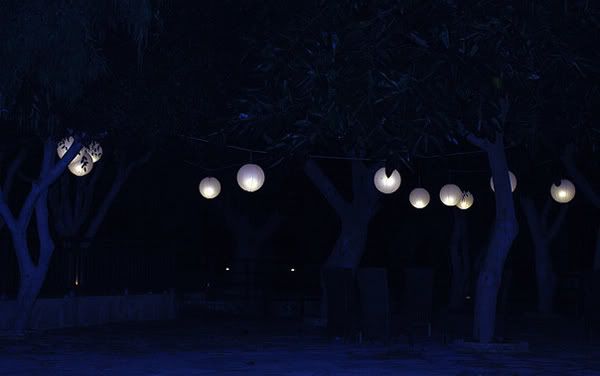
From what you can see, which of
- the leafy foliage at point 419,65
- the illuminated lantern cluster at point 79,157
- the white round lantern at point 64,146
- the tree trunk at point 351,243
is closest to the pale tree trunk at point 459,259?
the tree trunk at point 351,243

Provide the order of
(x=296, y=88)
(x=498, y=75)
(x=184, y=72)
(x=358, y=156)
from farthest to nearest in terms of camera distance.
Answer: (x=358, y=156)
(x=184, y=72)
(x=296, y=88)
(x=498, y=75)

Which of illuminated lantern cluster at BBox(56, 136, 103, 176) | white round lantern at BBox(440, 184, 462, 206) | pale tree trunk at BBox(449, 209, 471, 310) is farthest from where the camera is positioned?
pale tree trunk at BBox(449, 209, 471, 310)

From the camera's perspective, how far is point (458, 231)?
23531mm

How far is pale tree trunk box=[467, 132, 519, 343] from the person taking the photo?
1373 cm

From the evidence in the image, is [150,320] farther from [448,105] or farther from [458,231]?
[448,105]

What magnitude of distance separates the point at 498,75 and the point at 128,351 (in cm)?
562

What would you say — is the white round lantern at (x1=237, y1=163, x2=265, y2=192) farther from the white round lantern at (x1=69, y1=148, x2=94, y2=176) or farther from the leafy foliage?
the leafy foliage

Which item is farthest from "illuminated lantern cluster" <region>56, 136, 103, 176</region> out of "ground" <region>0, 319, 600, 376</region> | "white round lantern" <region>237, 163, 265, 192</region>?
"ground" <region>0, 319, 600, 376</region>

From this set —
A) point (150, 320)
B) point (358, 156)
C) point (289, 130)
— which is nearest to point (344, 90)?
point (289, 130)

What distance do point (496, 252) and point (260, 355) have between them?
3.37 metres

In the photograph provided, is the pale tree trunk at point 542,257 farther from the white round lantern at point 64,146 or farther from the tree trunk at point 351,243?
the white round lantern at point 64,146

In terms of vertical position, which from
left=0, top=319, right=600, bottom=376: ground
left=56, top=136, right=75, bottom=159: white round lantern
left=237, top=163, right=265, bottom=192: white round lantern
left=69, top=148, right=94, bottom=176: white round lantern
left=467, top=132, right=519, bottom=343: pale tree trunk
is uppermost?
left=56, top=136, right=75, bottom=159: white round lantern

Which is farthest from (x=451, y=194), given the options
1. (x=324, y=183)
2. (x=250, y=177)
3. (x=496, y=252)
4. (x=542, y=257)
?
Answer: (x=542, y=257)

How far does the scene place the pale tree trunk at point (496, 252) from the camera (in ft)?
45.1
